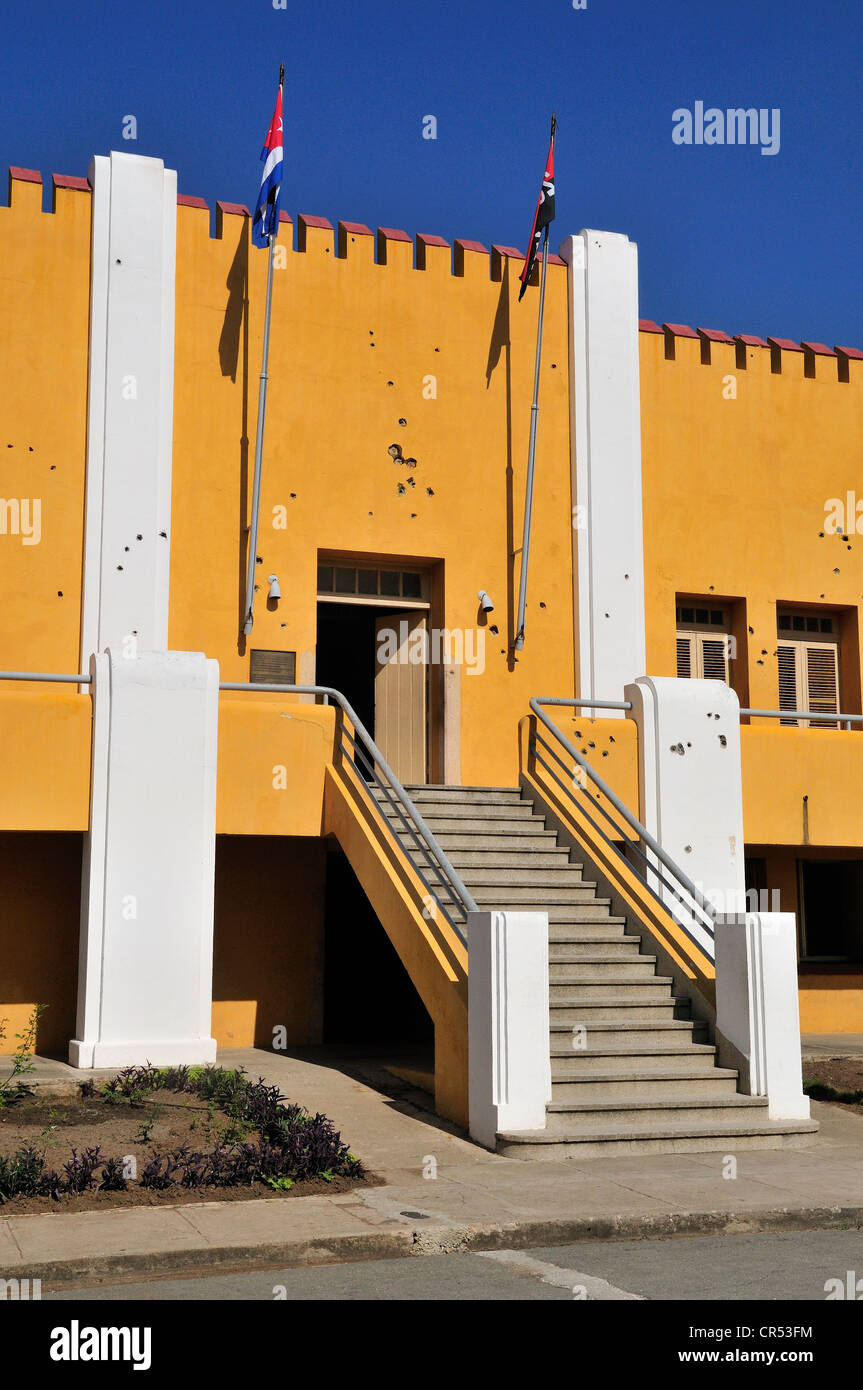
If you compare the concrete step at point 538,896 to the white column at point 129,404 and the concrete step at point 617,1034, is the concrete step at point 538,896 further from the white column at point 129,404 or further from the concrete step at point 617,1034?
the white column at point 129,404

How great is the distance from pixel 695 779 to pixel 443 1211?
300 inches

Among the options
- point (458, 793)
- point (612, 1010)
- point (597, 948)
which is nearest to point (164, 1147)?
point (612, 1010)

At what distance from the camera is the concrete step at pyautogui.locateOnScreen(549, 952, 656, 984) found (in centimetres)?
1152

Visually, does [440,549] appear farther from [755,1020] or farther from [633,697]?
[755,1020]

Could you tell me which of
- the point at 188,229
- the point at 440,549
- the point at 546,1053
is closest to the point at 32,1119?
the point at 546,1053

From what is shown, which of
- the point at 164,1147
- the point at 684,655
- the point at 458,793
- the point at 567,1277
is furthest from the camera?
the point at 684,655

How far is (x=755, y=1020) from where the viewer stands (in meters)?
10.7

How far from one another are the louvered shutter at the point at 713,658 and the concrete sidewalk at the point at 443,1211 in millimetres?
7659

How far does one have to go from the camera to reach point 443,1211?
7.80 meters

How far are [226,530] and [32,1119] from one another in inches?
280

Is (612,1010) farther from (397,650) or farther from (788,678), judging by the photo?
(788,678)

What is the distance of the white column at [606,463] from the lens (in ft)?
53.4

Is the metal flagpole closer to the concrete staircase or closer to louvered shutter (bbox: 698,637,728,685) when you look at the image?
louvered shutter (bbox: 698,637,728,685)

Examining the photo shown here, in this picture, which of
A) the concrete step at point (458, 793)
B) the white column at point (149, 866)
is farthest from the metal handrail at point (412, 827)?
the white column at point (149, 866)
